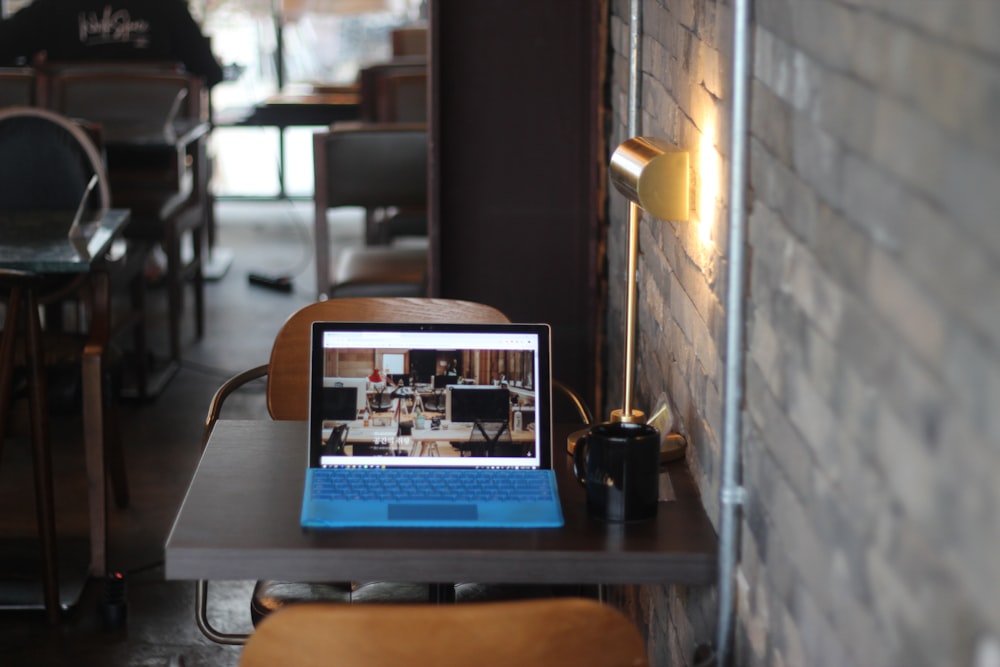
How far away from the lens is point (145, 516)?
3.67 m

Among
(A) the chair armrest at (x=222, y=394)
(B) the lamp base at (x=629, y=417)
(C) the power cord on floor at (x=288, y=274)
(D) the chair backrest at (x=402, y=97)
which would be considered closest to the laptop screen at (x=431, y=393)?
(B) the lamp base at (x=629, y=417)

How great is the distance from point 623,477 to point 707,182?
0.42 metres

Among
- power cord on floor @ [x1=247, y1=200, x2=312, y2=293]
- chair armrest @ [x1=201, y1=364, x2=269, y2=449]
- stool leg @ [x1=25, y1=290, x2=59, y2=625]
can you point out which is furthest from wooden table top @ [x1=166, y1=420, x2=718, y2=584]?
power cord on floor @ [x1=247, y1=200, x2=312, y2=293]

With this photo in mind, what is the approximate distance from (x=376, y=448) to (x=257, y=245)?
5.49 m

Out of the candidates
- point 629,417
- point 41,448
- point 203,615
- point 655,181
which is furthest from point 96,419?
point 655,181

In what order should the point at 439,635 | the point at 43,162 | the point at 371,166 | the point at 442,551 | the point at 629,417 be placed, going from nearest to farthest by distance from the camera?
the point at 439,635
the point at 442,551
the point at 629,417
the point at 43,162
the point at 371,166

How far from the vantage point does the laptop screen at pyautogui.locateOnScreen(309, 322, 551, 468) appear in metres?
1.86

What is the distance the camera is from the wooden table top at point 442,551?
160 centimetres

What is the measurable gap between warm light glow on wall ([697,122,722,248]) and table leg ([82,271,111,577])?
1.81 meters

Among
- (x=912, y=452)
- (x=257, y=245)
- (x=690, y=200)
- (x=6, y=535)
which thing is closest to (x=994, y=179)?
(x=912, y=452)

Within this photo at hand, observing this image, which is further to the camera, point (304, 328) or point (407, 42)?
point (407, 42)

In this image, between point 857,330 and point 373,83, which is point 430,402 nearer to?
point 857,330

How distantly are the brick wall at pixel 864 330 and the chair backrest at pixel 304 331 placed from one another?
2.71 ft

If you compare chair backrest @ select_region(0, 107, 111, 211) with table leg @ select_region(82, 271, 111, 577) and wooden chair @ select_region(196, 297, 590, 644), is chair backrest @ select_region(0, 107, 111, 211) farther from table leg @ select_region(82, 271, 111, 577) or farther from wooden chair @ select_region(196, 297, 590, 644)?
wooden chair @ select_region(196, 297, 590, 644)
